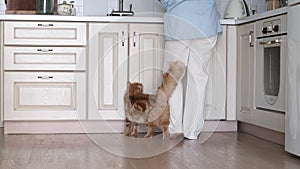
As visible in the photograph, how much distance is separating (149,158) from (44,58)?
144 centimetres

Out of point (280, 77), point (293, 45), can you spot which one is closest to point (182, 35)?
point (280, 77)

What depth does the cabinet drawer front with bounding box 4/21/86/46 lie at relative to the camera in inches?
152

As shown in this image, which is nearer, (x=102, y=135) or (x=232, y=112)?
(x=102, y=135)

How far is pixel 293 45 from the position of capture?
9.32 feet

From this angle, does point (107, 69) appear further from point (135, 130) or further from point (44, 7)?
point (44, 7)

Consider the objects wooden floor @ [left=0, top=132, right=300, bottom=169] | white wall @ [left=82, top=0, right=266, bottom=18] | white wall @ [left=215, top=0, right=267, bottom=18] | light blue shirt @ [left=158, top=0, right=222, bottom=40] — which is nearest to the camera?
wooden floor @ [left=0, top=132, right=300, bottom=169]

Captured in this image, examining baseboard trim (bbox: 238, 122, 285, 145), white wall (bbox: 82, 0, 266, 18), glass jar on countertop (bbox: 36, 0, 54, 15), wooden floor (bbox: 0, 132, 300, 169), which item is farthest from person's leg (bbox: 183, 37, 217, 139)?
glass jar on countertop (bbox: 36, 0, 54, 15)

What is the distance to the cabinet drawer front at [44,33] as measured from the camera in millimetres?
3855

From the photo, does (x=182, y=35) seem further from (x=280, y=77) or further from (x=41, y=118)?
(x=41, y=118)

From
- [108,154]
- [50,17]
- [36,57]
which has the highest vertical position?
[50,17]

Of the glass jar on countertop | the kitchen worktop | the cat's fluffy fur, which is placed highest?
the glass jar on countertop

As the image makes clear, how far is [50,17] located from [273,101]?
66.8 inches

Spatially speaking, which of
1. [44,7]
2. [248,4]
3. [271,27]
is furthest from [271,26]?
[44,7]

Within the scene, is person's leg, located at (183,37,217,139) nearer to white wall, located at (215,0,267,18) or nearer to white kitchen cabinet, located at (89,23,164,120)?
white kitchen cabinet, located at (89,23,164,120)
